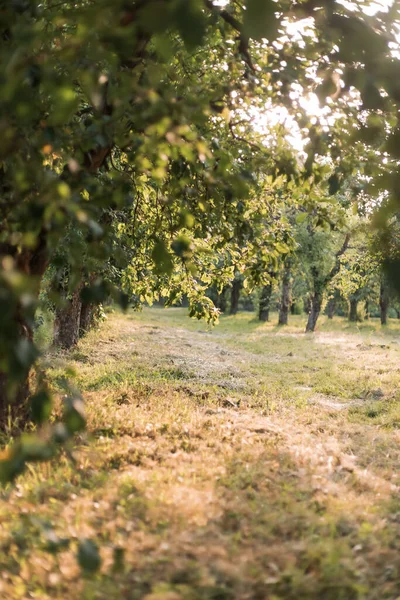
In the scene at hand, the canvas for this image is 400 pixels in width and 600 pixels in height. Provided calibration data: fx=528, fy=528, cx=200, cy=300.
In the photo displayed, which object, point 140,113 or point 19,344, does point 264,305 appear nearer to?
point 140,113

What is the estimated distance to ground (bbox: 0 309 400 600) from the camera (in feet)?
12.5

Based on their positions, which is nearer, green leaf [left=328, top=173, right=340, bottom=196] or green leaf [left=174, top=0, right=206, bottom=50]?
green leaf [left=174, top=0, right=206, bottom=50]

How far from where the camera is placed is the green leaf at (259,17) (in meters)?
2.84

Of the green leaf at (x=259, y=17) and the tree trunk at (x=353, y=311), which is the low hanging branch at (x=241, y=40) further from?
the tree trunk at (x=353, y=311)

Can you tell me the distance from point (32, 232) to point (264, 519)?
3213 mm

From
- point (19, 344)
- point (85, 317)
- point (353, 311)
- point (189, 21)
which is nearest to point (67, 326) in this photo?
point (85, 317)

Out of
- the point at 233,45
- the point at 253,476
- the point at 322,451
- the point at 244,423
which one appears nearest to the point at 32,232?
the point at 253,476

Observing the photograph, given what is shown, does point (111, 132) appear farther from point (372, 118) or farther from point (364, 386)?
point (364, 386)

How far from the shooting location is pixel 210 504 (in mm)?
4914

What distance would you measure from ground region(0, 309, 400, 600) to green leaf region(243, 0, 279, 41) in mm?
2326

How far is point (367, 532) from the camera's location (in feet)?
15.4

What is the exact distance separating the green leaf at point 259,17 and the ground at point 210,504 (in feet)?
7.63

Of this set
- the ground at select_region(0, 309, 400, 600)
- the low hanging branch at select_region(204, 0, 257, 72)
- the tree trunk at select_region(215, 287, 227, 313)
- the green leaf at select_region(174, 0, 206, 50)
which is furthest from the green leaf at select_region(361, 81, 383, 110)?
the tree trunk at select_region(215, 287, 227, 313)

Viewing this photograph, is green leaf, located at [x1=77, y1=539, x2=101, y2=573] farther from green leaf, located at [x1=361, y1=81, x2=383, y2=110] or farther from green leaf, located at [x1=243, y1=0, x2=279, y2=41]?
green leaf, located at [x1=361, y1=81, x2=383, y2=110]
